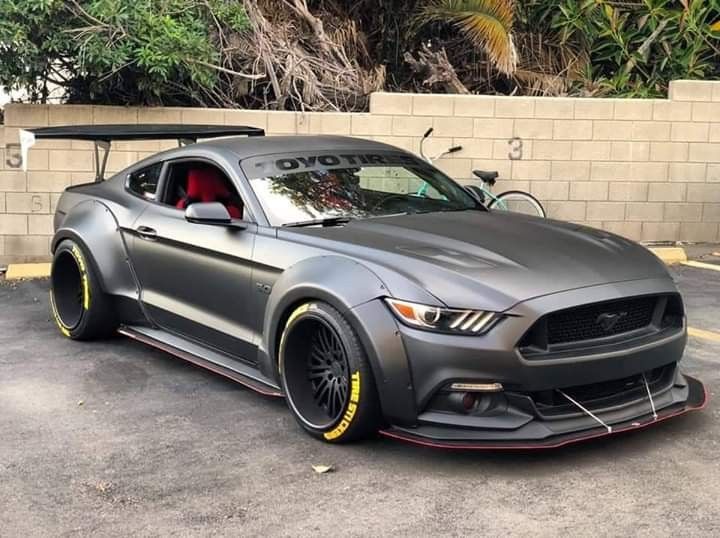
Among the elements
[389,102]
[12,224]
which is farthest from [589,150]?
[12,224]

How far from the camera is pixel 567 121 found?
10461 millimetres

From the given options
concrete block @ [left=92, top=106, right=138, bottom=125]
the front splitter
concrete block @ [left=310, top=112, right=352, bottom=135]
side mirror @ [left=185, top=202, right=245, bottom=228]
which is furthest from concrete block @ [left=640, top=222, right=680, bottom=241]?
side mirror @ [left=185, top=202, right=245, bottom=228]

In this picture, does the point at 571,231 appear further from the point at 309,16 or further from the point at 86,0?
the point at 309,16

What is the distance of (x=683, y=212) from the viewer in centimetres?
1073

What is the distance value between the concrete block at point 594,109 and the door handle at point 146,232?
19.5 feet

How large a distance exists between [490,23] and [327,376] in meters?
7.55

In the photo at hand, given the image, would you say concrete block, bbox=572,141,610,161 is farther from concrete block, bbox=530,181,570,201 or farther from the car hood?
the car hood

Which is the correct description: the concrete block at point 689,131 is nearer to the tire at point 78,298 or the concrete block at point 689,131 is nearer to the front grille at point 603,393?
the front grille at point 603,393

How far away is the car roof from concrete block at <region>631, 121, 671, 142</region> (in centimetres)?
525

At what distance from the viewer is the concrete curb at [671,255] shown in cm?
998

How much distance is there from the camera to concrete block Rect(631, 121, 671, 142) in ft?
34.6

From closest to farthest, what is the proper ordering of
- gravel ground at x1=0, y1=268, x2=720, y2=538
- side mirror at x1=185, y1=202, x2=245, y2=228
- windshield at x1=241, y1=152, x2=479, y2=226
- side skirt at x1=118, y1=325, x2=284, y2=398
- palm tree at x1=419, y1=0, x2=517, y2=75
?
1. gravel ground at x1=0, y1=268, x2=720, y2=538
2. side skirt at x1=118, y1=325, x2=284, y2=398
3. side mirror at x1=185, y1=202, x2=245, y2=228
4. windshield at x1=241, y1=152, x2=479, y2=226
5. palm tree at x1=419, y1=0, x2=517, y2=75

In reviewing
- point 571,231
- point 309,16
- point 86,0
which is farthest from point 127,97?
point 571,231

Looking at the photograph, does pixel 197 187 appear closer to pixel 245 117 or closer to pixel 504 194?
pixel 245 117
